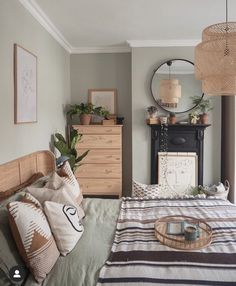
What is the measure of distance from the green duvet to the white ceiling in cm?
210

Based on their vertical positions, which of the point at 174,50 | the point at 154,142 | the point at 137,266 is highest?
the point at 174,50

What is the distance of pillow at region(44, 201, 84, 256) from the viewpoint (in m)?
1.64

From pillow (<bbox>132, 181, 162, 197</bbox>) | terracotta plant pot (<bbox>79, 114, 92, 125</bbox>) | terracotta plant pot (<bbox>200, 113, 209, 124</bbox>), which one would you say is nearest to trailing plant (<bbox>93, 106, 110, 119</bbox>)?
terracotta plant pot (<bbox>79, 114, 92, 125</bbox>)

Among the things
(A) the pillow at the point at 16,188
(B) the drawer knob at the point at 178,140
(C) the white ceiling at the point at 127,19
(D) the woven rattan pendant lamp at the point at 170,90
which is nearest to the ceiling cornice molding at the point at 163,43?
(C) the white ceiling at the point at 127,19

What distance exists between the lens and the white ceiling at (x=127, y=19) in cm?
281

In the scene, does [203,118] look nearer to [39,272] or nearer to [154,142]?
[154,142]

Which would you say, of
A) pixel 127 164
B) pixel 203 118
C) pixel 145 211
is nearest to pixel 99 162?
pixel 127 164

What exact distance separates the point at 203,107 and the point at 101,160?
5.60 ft

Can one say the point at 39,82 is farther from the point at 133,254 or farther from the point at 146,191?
the point at 133,254

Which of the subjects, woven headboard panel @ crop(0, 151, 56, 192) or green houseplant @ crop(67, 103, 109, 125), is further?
green houseplant @ crop(67, 103, 109, 125)

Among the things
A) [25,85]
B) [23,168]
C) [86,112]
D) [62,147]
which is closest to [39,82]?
[25,85]

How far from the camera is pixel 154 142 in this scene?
424 centimetres

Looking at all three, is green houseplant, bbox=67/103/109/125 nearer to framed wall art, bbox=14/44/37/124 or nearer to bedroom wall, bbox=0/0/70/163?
bedroom wall, bbox=0/0/70/163

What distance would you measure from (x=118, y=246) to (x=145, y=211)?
0.66m
